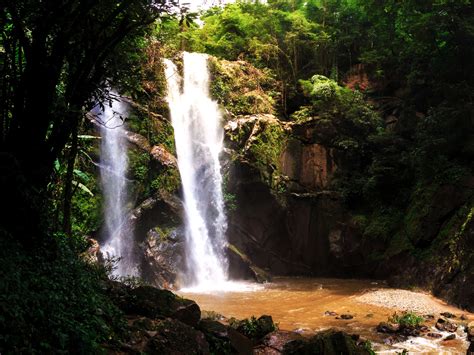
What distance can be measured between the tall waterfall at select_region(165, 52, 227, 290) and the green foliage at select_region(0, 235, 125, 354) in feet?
33.7

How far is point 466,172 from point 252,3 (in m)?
14.9

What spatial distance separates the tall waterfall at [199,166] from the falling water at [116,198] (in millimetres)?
2333

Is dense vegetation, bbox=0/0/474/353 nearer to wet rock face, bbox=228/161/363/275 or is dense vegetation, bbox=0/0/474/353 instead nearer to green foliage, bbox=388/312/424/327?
wet rock face, bbox=228/161/363/275

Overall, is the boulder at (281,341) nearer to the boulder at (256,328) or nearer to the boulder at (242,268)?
the boulder at (256,328)

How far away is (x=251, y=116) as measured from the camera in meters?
18.8

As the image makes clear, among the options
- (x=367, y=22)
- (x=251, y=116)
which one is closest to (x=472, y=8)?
(x=367, y=22)

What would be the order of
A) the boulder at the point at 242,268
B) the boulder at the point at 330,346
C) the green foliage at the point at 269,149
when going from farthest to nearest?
the green foliage at the point at 269,149, the boulder at the point at 242,268, the boulder at the point at 330,346

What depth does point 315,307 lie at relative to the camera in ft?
37.2

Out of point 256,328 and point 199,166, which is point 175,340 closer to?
point 256,328

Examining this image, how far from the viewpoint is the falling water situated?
14.3 meters

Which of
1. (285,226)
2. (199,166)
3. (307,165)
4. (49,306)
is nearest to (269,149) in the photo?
(307,165)

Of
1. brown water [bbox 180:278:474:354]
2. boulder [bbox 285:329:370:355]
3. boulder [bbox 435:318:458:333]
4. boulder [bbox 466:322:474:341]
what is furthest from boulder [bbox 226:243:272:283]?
boulder [bbox 285:329:370:355]

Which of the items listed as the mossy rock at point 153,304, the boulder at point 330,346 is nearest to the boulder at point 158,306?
the mossy rock at point 153,304

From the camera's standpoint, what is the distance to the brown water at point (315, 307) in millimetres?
8016
